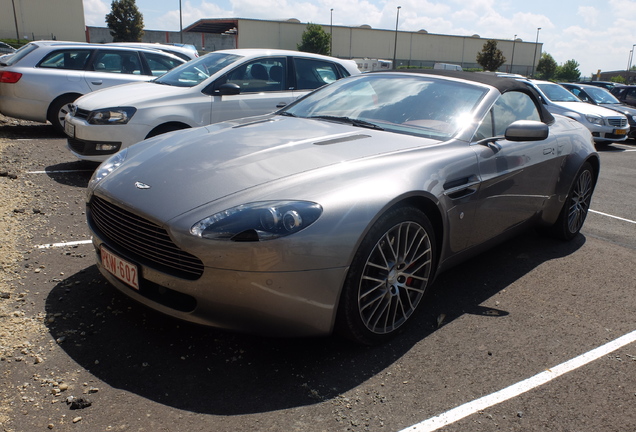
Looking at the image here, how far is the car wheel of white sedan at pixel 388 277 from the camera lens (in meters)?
2.56

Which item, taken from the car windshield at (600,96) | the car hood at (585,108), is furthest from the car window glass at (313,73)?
the car windshield at (600,96)

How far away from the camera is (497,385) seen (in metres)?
2.54

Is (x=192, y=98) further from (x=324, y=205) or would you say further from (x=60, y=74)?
(x=324, y=205)

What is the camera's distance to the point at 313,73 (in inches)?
290

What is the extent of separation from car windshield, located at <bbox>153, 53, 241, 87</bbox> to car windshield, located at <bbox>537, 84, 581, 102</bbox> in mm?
9324

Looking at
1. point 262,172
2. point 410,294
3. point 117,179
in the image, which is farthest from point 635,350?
point 117,179

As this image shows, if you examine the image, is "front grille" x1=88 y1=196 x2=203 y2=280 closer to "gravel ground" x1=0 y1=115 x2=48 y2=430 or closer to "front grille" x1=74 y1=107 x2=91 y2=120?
"gravel ground" x1=0 y1=115 x2=48 y2=430

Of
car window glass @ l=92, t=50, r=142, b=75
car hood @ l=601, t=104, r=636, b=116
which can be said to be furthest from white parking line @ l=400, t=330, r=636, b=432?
car hood @ l=601, t=104, r=636, b=116

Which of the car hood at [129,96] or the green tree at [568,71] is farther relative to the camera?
the green tree at [568,71]

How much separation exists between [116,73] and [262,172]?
7746 millimetres

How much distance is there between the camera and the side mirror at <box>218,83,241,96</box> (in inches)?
245

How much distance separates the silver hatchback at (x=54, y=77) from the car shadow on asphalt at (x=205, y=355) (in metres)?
6.45

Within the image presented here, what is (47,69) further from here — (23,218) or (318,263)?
(318,263)

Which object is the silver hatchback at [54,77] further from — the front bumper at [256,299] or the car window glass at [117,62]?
the front bumper at [256,299]
